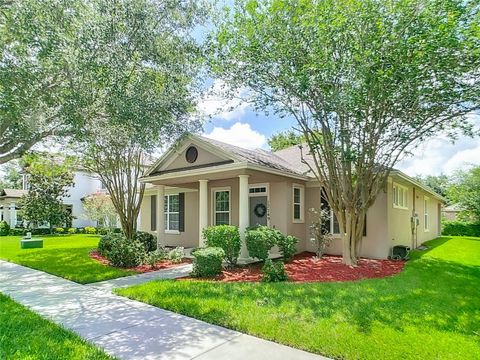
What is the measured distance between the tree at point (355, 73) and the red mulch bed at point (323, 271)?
29.4 inches

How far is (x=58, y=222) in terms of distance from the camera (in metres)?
29.0

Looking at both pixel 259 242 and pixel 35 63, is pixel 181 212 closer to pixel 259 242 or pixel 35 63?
pixel 259 242

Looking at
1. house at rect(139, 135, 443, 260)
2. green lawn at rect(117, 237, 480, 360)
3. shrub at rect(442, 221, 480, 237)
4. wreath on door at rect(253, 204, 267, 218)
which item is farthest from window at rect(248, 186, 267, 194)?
shrub at rect(442, 221, 480, 237)

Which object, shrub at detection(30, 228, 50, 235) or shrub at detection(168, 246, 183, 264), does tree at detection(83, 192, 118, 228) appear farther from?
shrub at detection(168, 246, 183, 264)

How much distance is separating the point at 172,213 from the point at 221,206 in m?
3.53

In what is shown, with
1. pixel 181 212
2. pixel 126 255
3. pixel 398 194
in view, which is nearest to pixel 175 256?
pixel 126 255

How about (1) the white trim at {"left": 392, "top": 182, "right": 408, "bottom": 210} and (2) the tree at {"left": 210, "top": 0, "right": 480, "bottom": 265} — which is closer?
(2) the tree at {"left": 210, "top": 0, "right": 480, "bottom": 265}

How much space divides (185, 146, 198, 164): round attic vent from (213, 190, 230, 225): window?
2.60m

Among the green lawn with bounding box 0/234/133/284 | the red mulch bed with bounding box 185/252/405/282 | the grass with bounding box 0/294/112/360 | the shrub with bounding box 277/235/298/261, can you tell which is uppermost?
the shrub with bounding box 277/235/298/261

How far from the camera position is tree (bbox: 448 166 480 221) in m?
30.3

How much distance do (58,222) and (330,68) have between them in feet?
94.0

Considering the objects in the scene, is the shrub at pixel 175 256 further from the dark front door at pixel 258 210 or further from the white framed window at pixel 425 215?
the white framed window at pixel 425 215

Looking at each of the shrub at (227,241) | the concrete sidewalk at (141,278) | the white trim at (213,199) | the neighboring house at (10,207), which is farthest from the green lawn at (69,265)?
the neighboring house at (10,207)

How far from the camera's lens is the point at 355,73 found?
350 inches
